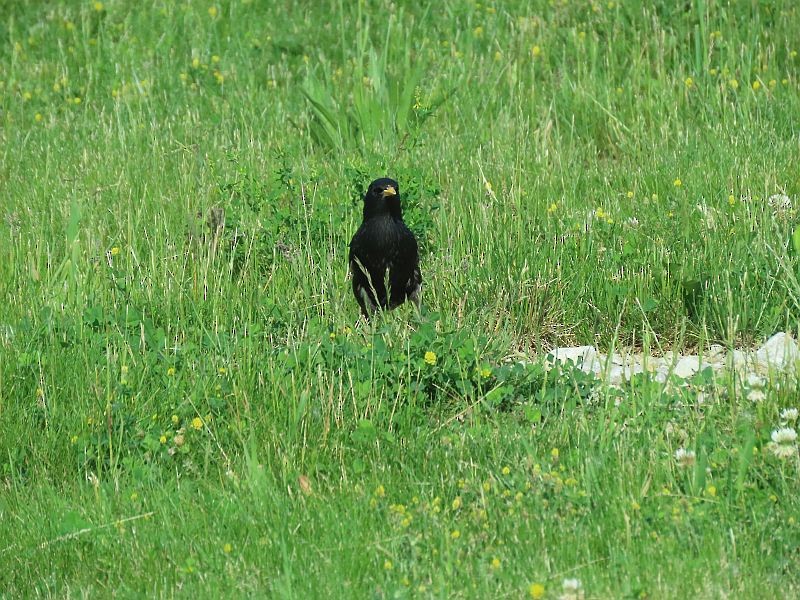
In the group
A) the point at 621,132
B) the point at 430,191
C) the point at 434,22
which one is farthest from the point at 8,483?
the point at 434,22

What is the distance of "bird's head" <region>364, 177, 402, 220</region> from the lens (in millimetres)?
→ 5742

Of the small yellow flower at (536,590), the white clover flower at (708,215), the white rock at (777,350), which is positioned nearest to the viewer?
the small yellow flower at (536,590)

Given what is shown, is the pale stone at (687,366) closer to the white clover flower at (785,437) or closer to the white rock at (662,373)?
the white rock at (662,373)

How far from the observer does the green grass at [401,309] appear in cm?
365

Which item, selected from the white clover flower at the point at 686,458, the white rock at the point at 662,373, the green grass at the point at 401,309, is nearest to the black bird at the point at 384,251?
the green grass at the point at 401,309

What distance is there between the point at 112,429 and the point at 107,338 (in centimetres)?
50

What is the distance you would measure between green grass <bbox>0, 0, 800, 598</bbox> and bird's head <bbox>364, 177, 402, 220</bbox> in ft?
0.85

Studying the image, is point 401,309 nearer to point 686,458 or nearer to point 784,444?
point 686,458

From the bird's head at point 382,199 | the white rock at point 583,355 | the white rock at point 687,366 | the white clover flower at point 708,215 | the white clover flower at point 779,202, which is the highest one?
the bird's head at point 382,199

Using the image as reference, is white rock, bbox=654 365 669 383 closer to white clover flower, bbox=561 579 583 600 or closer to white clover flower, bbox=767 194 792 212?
white clover flower, bbox=767 194 792 212

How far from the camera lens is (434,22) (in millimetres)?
9062

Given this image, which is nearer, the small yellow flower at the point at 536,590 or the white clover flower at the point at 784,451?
the small yellow flower at the point at 536,590

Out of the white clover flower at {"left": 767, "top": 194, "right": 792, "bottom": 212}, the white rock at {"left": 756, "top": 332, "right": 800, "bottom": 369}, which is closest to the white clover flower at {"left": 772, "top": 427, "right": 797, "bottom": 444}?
the white rock at {"left": 756, "top": 332, "right": 800, "bottom": 369}

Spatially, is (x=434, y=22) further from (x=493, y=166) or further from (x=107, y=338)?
(x=107, y=338)
